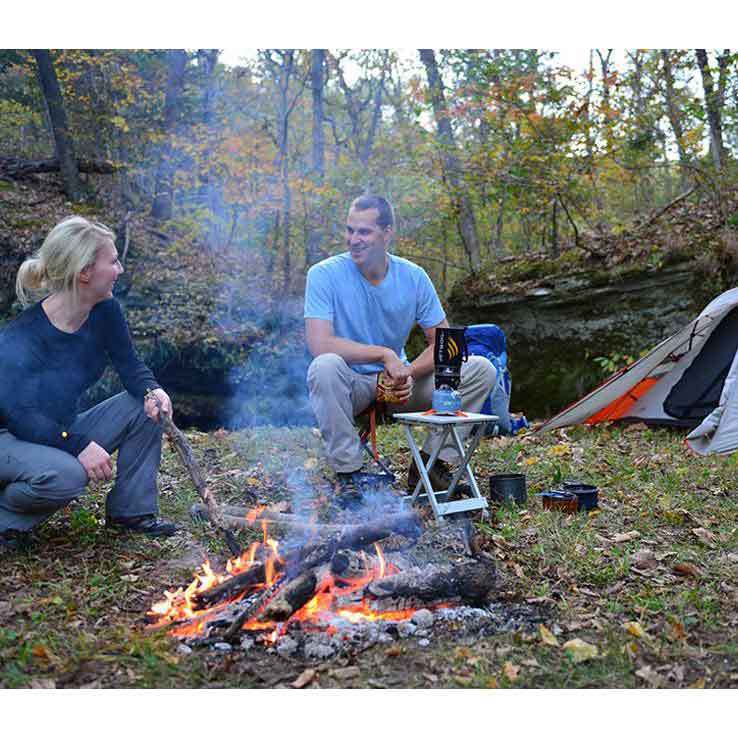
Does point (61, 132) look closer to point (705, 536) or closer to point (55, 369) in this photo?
point (55, 369)

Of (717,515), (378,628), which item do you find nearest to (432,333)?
(717,515)

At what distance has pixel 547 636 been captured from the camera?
89.7 inches

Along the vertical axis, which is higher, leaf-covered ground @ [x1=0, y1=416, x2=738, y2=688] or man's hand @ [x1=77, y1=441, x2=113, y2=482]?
man's hand @ [x1=77, y1=441, x2=113, y2=482]

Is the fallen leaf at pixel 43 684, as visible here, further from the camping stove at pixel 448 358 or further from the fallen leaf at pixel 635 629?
the camping stove at pixel 448 358

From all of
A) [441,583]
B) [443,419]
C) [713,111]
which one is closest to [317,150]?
[713,111]

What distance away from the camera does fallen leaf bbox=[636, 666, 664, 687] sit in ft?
6.65

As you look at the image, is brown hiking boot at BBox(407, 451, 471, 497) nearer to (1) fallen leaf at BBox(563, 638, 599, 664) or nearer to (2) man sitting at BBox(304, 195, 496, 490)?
(2) man sitting at BBox(304, 195, 496, 490)

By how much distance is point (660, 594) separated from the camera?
2.60 meters

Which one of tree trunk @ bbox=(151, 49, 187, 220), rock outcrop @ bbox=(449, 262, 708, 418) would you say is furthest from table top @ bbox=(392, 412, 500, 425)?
tree trunk @ bbox=(151, 49, 187, 220)

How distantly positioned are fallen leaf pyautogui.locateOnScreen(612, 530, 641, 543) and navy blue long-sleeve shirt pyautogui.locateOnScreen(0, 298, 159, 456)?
2.10m

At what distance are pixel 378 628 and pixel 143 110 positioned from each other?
8809mm

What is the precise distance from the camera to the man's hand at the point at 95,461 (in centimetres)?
282

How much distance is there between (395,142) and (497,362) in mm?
7057
